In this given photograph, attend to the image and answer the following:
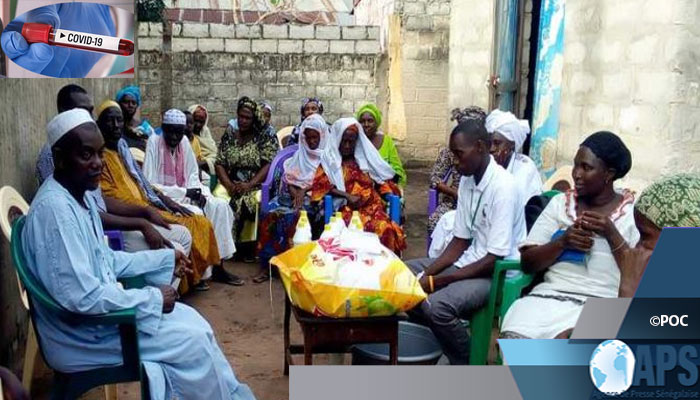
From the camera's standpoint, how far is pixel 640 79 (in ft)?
15.3

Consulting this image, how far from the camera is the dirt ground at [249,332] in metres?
3.81

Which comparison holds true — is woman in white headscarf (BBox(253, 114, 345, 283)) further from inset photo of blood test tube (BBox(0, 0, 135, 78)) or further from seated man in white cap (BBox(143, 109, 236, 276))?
inset photo of blood test tube (BBox(0, 0, 135, 78))

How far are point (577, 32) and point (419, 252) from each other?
8.37 ft

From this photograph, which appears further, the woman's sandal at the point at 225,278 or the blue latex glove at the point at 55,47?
the woman's sandal at the point at 225,278

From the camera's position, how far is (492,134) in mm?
4797

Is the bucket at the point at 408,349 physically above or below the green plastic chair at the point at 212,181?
below

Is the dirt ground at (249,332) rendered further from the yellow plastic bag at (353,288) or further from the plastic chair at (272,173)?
the yellow plastic bag at (353,288)

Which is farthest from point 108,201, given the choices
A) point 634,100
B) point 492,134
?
point 634,100

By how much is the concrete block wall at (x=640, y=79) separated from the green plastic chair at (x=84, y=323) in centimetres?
347

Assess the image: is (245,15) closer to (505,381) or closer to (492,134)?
(492,134)

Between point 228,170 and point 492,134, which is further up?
point 492,134

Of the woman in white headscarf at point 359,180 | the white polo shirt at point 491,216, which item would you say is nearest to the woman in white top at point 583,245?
the white polo shirt at point 491,216

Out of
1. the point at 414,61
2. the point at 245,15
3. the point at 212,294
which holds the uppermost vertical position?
the point at 245,15

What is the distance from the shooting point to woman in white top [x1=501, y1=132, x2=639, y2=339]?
9.81ft
